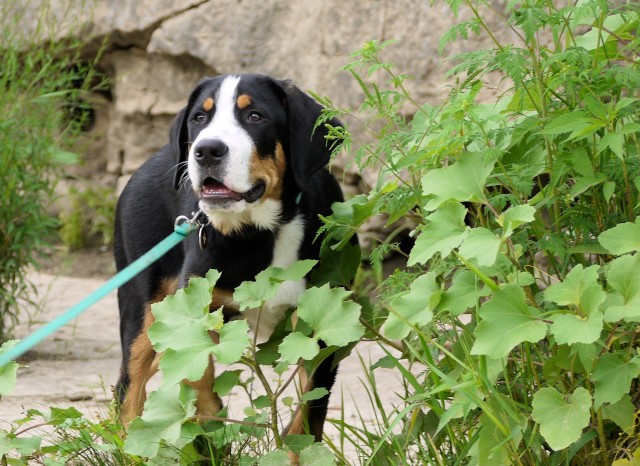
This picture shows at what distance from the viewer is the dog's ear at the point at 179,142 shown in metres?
3.70

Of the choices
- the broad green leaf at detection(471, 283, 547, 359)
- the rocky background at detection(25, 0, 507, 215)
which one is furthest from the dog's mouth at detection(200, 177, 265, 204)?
the rocky background at detection(25, 0, 507, 215)

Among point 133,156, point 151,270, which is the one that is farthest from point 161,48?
point 151,270

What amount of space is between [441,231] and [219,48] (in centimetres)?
504

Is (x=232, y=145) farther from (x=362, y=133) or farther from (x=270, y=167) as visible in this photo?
(x=362, y=133)

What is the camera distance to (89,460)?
3.03 m

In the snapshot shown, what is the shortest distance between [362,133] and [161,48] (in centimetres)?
189

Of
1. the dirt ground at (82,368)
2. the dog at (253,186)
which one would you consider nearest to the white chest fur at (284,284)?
the dog at (253,186)

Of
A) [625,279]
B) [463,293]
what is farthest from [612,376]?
[463,293]

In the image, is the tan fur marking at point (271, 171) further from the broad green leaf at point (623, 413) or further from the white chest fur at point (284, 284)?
the broad green leaf at point (623, 413)

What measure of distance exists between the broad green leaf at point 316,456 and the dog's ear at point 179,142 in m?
1.25

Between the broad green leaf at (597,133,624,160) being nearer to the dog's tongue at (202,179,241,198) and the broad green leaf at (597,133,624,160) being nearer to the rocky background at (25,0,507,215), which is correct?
the dog's tongue at (202,179,241,198)

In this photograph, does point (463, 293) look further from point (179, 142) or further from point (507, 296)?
point (179, 142)

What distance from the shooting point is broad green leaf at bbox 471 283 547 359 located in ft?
7.48

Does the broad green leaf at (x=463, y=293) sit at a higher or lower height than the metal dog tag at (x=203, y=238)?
higher
